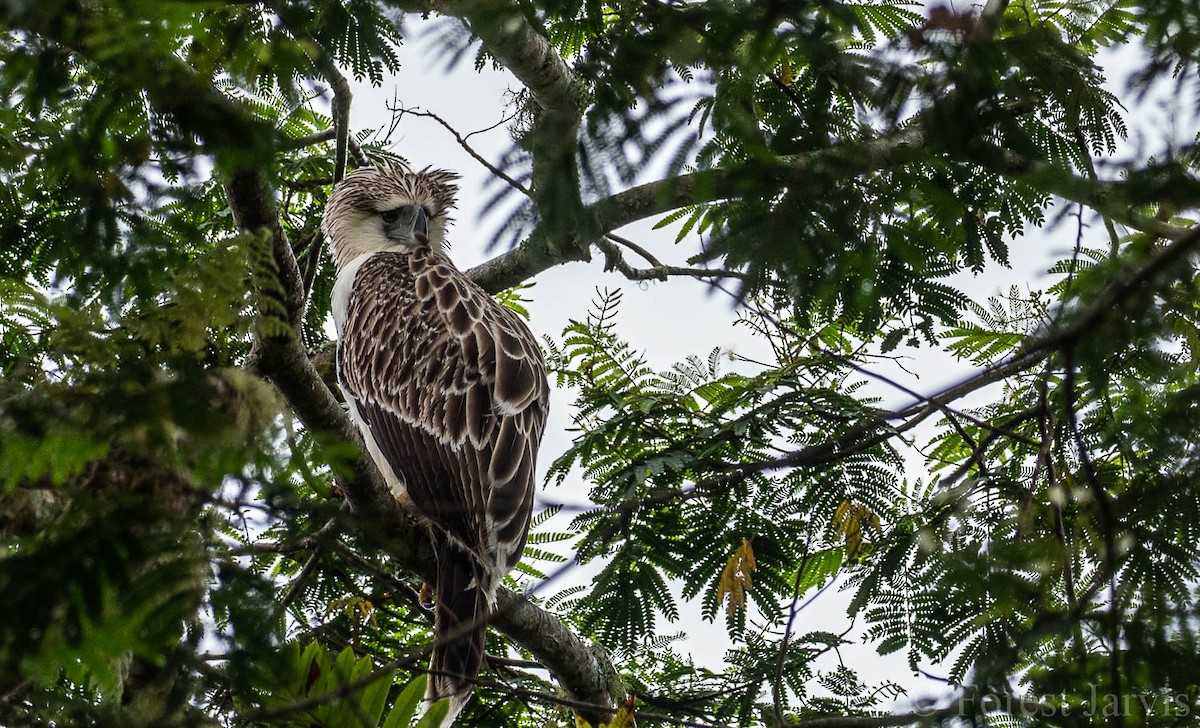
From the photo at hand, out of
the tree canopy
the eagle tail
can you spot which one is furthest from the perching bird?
the tree canopy

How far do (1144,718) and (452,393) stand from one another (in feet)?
11.8

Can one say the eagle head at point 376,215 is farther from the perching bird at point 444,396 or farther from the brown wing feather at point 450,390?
the brown wing feather at point 450,390

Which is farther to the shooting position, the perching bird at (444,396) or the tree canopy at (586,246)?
the perching bird at (444,396)

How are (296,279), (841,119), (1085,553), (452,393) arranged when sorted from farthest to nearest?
(452,393)
(296,279)
(1085,553)
(841,119)

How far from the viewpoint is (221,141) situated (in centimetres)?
224

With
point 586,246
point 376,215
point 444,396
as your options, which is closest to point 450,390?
point 444,396

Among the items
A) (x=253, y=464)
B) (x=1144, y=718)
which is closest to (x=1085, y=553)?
(x=1144, y=718)

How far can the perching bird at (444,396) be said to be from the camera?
4742 millimetres

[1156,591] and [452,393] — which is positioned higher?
[452,393]

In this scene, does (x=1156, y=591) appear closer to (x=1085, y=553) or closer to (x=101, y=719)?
(x=1085, y=553)

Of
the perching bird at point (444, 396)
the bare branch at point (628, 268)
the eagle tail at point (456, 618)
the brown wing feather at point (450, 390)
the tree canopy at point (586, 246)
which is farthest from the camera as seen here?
the bare branch at point (628, 268)

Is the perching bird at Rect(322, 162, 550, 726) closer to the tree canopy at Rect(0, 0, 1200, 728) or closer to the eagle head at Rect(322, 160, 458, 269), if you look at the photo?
the eagle head at Rect(322, 160, 458, 269)

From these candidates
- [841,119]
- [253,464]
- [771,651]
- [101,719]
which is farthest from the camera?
[771,651]

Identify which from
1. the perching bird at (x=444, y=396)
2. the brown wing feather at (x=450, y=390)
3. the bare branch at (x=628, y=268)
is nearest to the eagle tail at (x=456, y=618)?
the perching bird at (x=444, y=396)
